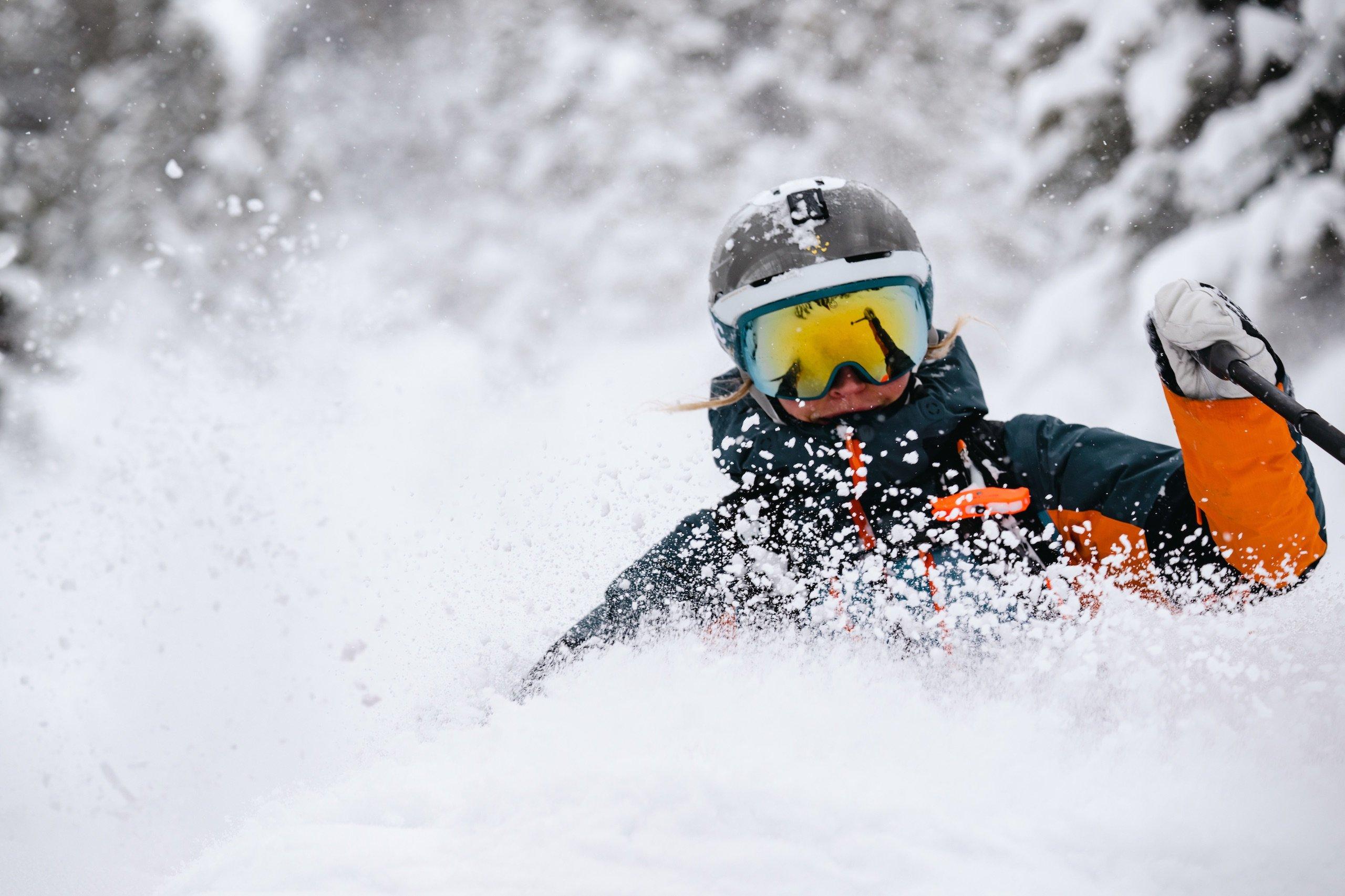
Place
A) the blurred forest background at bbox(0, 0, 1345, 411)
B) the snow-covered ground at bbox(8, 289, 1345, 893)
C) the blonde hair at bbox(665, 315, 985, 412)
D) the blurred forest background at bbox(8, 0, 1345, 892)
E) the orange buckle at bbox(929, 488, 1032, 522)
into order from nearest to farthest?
1. the snow-covered ground at bbox(8, 289, 1345, 893)
2. the orange buckle at bbox(929, 488, 1032, 522)
3. the blonde hair at bbox(665, 315, 985, 412)
4. the blurred forest background at bbox(8, 0, 1345, 892)
5. the blurred forest background at bbox(0, 0, 1345, 411)

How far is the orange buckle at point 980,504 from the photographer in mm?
2316

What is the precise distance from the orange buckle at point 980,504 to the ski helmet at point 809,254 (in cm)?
38

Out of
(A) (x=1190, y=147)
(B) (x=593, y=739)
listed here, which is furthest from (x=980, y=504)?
(A) (x=1190, y=147)

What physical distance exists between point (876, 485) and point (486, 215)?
9.25 metres

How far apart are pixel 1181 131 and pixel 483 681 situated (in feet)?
18.0

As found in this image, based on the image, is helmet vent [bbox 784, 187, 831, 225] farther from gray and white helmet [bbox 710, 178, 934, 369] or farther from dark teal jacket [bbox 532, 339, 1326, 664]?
dark teal jacket [bbox 532, 339, 1326, 664]

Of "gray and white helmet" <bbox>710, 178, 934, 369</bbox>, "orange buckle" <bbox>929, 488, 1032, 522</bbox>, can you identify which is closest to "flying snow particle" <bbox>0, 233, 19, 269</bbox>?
"gray and white helmet" <bbox>710, 178, 934, 369</bbox>

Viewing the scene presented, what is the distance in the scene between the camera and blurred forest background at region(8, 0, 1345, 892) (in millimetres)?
5062

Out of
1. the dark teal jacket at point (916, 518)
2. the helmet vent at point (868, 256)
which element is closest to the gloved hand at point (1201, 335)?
the dark teal jacket at point (916, 518)

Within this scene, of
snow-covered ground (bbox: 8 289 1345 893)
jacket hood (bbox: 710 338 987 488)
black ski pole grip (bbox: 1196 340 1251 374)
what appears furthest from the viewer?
jacket hood (bbox: 710 338 987 488)

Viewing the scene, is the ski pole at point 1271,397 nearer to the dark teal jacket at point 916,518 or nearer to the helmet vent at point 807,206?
the dark teal jacket at point 916,518

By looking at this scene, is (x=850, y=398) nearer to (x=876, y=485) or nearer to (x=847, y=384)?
(x=847, y=384)

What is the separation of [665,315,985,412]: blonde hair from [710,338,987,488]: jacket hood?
0.02m

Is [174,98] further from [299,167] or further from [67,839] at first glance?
[67,839]
